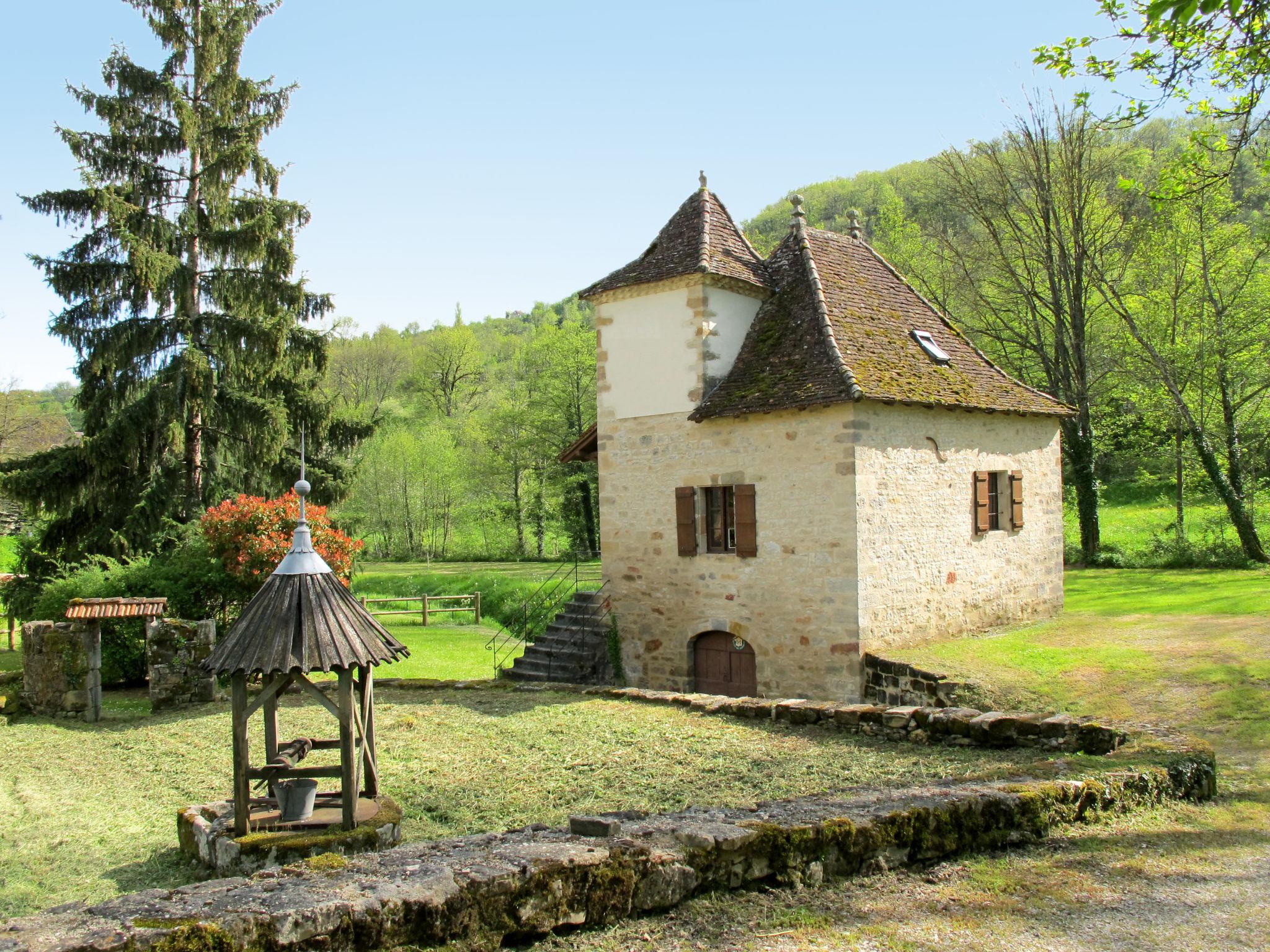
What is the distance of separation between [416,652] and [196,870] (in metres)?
13.3

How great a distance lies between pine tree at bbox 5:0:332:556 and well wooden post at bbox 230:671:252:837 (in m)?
12.9

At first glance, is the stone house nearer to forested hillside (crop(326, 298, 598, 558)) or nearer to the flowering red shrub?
the flowering red shrub

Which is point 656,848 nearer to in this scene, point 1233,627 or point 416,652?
point 1233,627

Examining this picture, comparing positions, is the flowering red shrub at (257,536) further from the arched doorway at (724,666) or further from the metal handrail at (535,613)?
the arched doorway at (724,666)

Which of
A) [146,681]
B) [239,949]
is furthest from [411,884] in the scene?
[146,681]

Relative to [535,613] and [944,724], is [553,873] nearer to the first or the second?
[944,724]

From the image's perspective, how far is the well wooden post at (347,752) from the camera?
23.0 feet

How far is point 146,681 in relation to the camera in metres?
16.1

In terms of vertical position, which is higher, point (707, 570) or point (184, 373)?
point (184, 373)

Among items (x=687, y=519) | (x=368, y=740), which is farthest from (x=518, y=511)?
(x=368, y=740)

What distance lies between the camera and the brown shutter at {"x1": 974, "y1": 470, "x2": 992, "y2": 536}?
51.4ft

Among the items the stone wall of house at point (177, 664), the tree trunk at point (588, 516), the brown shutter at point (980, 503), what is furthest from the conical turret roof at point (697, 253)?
the tree trunk at point (588, 516)

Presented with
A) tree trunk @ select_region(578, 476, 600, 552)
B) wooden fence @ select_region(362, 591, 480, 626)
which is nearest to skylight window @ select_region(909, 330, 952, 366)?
wooden fence @ select_region(362, 591, 480, 626)

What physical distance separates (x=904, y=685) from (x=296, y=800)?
864cm
